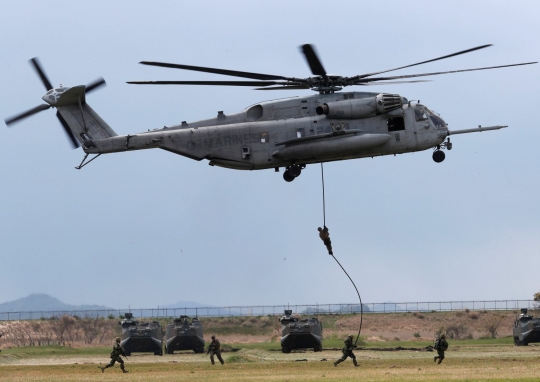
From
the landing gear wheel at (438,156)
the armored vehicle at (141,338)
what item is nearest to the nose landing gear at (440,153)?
the landing gear wheel at (438,156)

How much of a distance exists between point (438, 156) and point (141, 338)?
14806 mm

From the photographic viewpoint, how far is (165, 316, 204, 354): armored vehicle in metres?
43.9

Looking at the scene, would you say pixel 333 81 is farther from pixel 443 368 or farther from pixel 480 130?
pixel 443 368

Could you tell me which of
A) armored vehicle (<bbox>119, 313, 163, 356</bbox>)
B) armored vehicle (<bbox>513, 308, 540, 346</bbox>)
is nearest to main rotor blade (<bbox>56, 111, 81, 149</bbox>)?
armored vehicle (<bbox>119, 313, 163, 356</bbox>)

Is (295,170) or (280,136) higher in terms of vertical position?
(280,136)

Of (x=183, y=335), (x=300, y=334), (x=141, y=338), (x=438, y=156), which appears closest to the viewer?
(x=438, y=156)

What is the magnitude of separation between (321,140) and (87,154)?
25.8 ft

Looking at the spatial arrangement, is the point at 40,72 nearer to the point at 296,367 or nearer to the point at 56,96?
the point at 56,96

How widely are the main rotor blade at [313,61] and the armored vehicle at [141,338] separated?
1473 centimetres

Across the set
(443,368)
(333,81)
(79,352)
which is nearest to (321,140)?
(333,81)

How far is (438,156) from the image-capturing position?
124ft

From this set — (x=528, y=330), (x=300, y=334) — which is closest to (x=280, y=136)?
(x=300, y=334)

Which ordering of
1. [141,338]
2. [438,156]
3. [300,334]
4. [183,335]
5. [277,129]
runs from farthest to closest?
[183,335]
[141,338]
[300,334]
[438,156]
[277,129]

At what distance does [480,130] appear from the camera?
37000 millimetres
